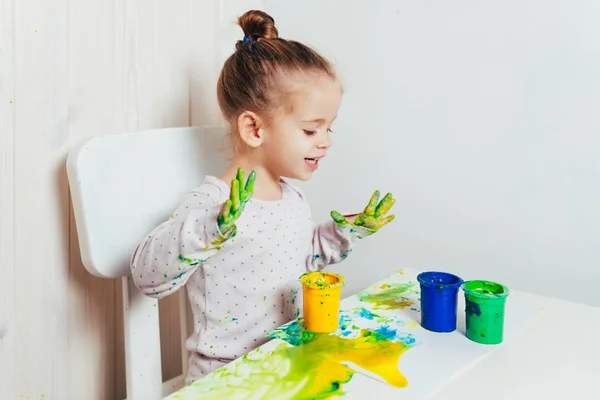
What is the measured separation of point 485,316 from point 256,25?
0.64 meters

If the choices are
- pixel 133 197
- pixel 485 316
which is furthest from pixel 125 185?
pixel 485 316

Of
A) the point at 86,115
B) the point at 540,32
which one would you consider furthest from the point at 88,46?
the point at 540,32

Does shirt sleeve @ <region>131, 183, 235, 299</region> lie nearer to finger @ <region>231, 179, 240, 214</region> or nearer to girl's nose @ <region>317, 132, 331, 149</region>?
finger @ <region>231, 179, 240, 214</region>

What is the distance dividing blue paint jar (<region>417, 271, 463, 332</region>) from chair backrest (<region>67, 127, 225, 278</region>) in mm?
494

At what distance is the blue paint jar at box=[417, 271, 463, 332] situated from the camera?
0.82 m

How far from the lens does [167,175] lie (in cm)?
102

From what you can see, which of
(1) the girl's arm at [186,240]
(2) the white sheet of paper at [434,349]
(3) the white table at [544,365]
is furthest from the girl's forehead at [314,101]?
(3) the white table at [544,365]

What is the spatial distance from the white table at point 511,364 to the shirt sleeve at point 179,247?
166 mm

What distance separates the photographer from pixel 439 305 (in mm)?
821

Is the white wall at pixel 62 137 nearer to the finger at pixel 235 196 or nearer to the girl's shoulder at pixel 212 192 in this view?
the girl's shoulder at pixel 212 192

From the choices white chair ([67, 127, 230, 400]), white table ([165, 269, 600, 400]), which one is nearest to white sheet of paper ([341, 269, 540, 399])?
white table ([165, 269, 600, 400])

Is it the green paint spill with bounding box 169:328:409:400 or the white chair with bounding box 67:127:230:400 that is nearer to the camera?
the green paint spill with bounding box 169:328:409:400

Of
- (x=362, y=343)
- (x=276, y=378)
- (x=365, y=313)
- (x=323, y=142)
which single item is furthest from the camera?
(x=323, y=142)

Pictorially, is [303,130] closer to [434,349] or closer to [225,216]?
[225,216]
